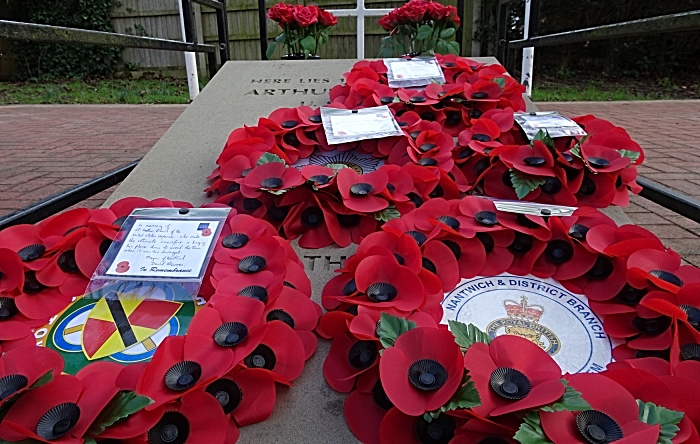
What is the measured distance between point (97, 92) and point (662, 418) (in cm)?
750

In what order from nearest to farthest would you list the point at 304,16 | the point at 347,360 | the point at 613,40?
the point at 347,360, the point at 304,16, the point at 613,40

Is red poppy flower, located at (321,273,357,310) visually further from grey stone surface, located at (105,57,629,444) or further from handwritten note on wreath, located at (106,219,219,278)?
handwritten note on wreath, located at (106,219,219,278)

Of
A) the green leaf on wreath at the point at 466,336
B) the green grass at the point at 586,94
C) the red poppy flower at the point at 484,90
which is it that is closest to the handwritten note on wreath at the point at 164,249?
the green leaf on wreath at the point at 466,336

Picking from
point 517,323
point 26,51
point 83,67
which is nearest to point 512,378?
point 517,323

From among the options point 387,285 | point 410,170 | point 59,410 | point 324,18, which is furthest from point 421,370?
point 324,18

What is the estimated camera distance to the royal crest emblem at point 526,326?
81 centimetres

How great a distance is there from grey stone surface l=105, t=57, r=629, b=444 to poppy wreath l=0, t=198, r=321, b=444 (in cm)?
3

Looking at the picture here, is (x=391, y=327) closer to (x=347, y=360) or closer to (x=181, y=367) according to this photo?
(x=347, y=360)

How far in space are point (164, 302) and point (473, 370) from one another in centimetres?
53

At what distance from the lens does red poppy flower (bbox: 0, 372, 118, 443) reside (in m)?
0.56

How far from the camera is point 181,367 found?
65 centimetres

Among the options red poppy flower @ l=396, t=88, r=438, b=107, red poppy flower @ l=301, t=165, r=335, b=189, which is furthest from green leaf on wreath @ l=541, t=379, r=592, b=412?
red poppy flower @ l=396, t=88, r=438, b=107

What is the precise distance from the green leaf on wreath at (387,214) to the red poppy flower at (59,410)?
1.99ft

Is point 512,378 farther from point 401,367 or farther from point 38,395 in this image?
point 38,395
